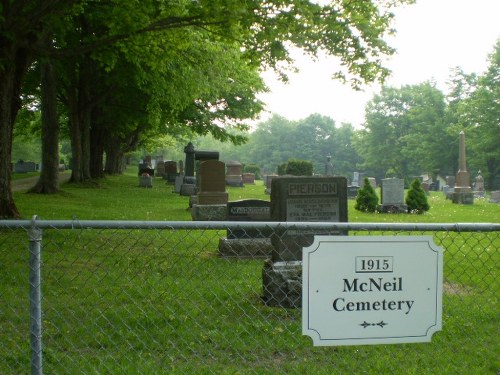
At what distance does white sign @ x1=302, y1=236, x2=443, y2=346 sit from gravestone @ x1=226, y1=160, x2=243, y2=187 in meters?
37.5

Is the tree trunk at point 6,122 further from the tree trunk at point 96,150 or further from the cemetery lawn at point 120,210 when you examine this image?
the tree trunk at point 96,150

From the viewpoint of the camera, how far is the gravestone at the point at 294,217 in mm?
7594

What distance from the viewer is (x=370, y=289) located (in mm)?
3822

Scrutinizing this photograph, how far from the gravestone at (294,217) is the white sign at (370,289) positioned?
347 cm

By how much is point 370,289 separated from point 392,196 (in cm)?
1988

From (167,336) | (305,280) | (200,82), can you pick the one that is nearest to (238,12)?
(167,336)

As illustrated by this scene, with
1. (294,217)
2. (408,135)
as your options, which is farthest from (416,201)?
(408,135)

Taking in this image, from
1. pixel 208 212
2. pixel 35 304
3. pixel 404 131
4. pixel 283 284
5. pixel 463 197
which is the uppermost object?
pixel 404 131

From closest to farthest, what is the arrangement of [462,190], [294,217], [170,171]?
[294,217] → [462,190] → [170,171]

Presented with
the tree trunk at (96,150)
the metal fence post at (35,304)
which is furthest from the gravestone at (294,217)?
the tree trunk at (96,150)

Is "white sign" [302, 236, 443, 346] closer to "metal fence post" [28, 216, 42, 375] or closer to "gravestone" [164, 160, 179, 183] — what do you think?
"metal fence post" [28, 216, 42, 375]

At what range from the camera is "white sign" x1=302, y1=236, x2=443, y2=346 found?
3.76 meters

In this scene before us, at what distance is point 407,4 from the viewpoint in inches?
587

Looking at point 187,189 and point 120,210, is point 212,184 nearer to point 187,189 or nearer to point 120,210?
point 120,210
